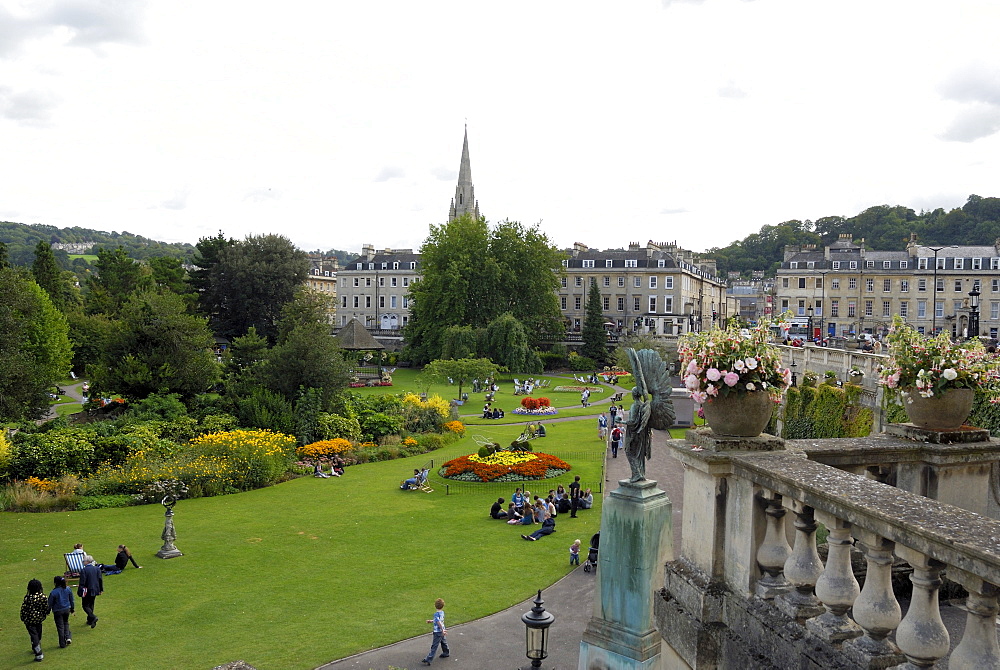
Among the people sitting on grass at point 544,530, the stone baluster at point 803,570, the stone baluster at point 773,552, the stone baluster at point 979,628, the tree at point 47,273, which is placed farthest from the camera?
the tree at point 47,273

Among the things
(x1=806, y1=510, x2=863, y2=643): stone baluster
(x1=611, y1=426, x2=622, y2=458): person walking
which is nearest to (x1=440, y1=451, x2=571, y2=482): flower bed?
(x1=611, y1=426, x2=622, y2=458): person walking

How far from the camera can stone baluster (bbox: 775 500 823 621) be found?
4.39 m

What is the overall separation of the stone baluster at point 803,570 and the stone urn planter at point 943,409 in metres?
2.42

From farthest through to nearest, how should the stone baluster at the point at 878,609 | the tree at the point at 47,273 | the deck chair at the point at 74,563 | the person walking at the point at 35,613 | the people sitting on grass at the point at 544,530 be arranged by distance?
1. the tree at the point at 47,273
2. the people sitting on grass at the point at 544,530
3. the deck chair at the point at 74,563
4. the person walking at the point at 35,613
5. the stone baluster at the point at 878,609

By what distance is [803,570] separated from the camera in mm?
4445

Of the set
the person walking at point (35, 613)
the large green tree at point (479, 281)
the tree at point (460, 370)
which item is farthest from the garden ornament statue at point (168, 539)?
the large green tree at point (479, 281)

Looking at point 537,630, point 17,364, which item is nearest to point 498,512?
point 537,630

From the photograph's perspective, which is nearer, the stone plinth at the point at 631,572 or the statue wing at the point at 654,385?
the stone plinth at the point at 631,572

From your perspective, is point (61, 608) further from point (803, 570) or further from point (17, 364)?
point (17, 364)

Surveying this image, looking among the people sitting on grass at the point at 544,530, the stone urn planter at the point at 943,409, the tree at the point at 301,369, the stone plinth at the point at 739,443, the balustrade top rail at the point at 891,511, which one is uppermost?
the stone urn planter at the point at 943,409

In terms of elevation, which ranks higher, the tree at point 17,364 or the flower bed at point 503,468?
the tree at point 17,364

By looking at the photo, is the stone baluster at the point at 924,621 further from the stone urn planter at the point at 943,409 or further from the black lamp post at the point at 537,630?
the black lamp post at the point at 537,630

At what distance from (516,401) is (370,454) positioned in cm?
2049

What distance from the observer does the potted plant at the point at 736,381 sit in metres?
5.34
